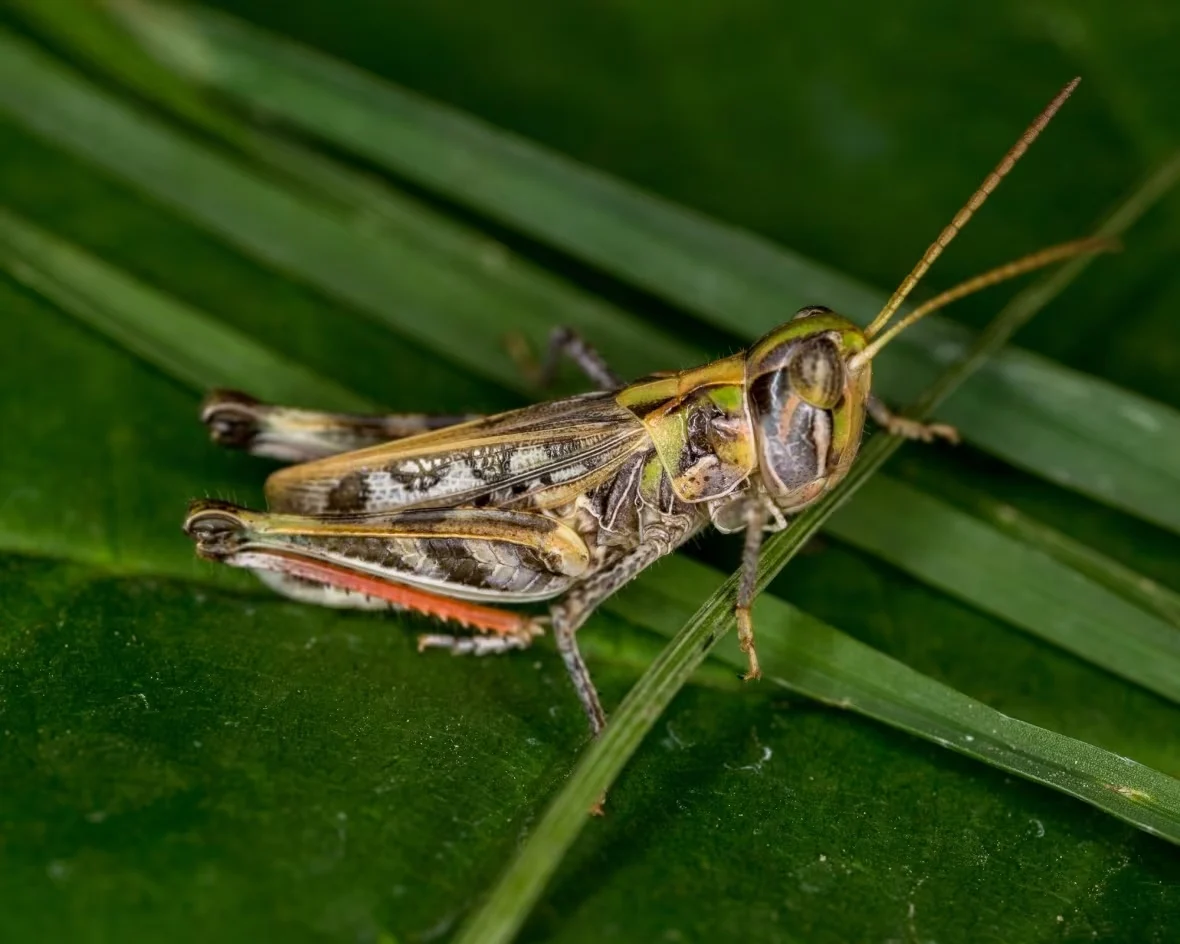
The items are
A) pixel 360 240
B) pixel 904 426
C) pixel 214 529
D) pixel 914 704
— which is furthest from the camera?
pixel 360 240

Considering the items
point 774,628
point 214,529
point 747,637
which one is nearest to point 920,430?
point 774,628

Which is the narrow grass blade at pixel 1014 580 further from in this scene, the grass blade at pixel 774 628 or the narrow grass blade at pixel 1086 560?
the grass blade at pixel 774 628

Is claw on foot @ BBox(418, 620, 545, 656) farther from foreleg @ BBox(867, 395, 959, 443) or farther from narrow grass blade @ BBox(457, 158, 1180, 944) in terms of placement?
foreleg @ BBox(867, 395, 959, 443)

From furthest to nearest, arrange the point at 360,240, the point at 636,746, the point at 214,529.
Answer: the point at 360,240, the point at 214,529, the point at 636,746

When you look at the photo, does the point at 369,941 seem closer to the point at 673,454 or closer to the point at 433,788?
the point at 433,788

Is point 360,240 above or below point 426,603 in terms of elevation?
above

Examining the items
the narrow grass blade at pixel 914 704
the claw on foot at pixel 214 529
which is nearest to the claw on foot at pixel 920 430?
the narrow grass blade at pixel 914 704

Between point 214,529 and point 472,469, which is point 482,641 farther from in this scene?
point 214,529

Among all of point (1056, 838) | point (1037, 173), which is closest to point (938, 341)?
point (1037, 173)
